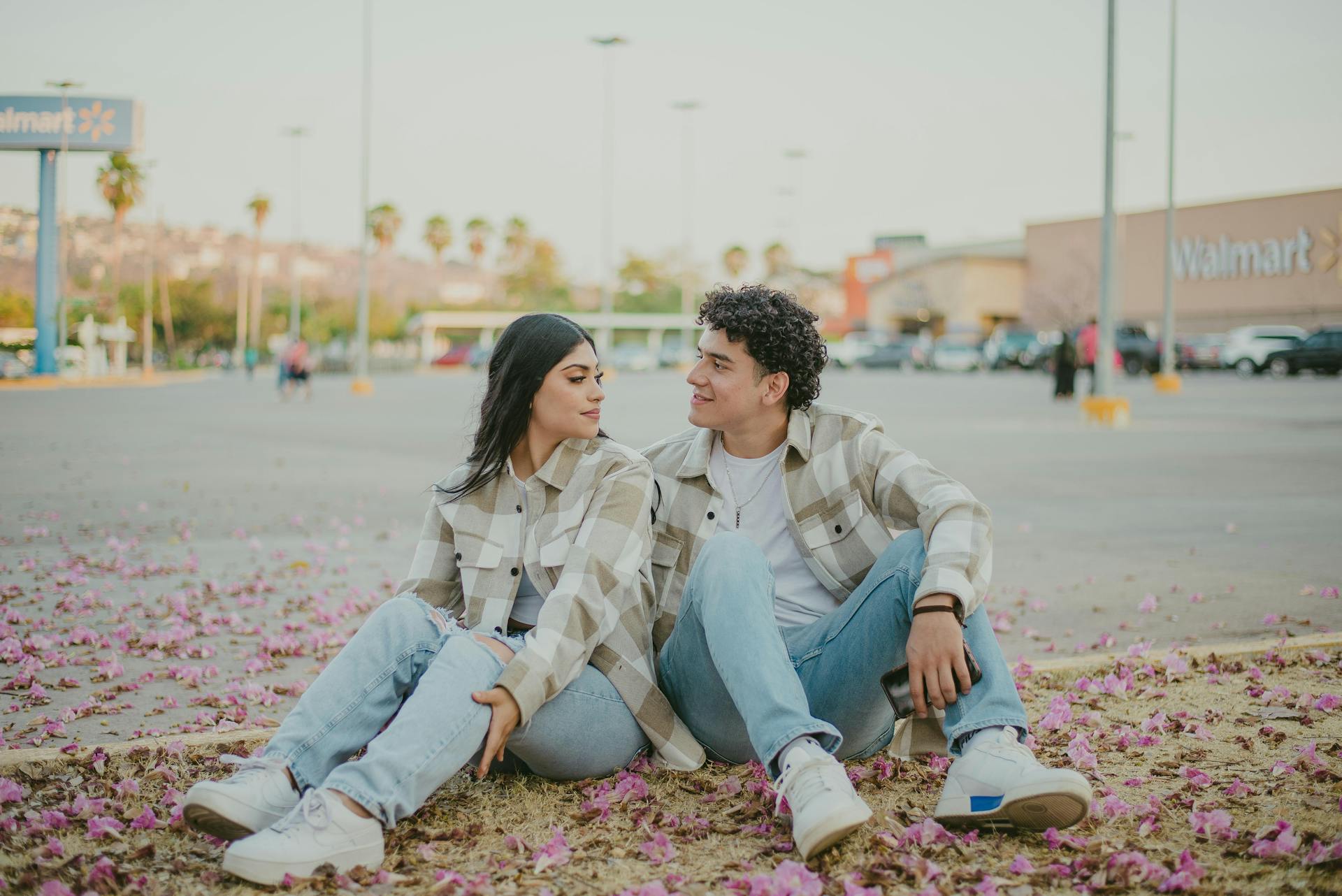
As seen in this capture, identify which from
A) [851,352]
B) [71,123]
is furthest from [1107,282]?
[851,352]

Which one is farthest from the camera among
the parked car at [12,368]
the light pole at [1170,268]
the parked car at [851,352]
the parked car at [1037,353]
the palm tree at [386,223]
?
the palm tree at [386,223]

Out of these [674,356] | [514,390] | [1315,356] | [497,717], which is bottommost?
[497,717]

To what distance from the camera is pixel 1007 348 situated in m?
49.3

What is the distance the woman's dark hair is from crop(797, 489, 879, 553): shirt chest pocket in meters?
0.81

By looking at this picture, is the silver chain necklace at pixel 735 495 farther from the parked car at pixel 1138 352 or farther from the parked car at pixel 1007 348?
the parked car at pixel 1007 348

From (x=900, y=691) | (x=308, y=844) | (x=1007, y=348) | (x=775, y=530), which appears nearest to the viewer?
(x=308, y=844)

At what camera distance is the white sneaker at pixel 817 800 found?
2.62 meters

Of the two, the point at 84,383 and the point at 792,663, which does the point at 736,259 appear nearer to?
the point at 84,383

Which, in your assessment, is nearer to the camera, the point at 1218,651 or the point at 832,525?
the point at 832,525

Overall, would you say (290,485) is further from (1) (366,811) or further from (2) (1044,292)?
(2) (1044,292)

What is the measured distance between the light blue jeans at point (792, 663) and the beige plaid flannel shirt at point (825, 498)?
0.59ft

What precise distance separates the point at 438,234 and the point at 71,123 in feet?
176

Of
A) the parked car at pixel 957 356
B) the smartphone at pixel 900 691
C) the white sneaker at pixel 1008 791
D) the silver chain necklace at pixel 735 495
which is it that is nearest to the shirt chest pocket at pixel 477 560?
the silver chain necklace at pixel 735 495

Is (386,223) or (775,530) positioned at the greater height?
(386,223)
